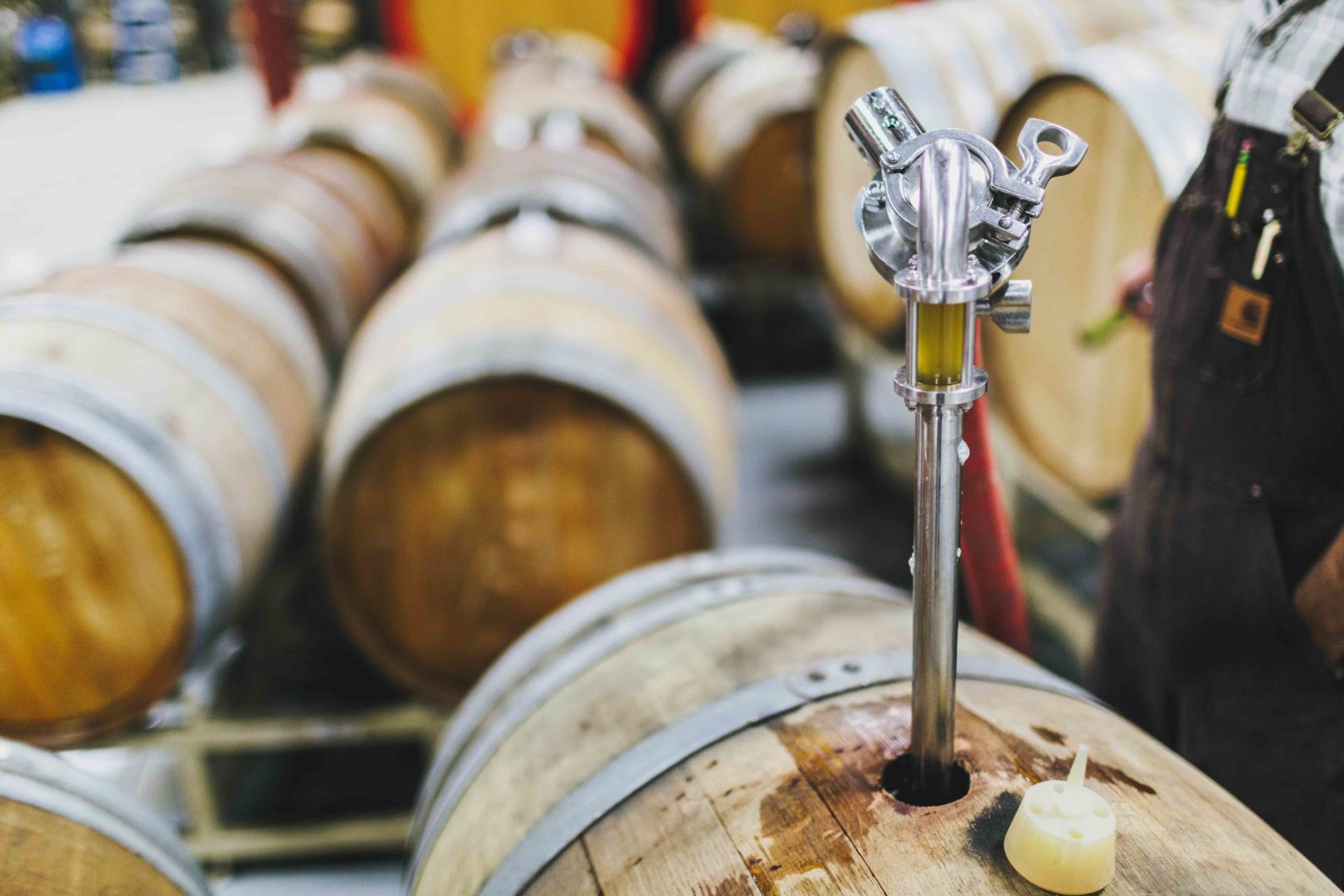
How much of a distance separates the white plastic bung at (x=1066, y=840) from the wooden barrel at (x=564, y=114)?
294 cm

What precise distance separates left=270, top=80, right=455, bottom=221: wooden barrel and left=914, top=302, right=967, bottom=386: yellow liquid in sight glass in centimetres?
345

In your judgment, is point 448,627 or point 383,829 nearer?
point 448,627

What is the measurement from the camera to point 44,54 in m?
15.9

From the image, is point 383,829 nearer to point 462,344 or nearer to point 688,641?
point 462,344

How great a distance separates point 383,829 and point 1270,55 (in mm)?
2189

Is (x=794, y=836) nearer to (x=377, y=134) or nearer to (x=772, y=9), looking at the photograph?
(x=377, y=134)

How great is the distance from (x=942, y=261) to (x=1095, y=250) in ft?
6.25

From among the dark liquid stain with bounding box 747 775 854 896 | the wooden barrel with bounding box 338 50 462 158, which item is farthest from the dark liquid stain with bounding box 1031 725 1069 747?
the wooden barrel with bounding box 338 50 462 158

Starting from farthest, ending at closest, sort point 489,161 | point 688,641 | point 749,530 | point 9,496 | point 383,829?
point 749,530 < point 489,161 < point 383,829 < point 9,496 < point 688,641

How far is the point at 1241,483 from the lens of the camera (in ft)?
4.51

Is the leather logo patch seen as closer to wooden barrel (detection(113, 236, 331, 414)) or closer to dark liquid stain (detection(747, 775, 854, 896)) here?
dark liquid stain (detection(747, 775, 854, 896))

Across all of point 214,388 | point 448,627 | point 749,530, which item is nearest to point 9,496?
point 214,388

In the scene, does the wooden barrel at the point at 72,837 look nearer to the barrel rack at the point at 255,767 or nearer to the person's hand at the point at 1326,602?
the barrel rack at the point at 255,767

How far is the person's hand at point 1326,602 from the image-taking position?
1.25 m
